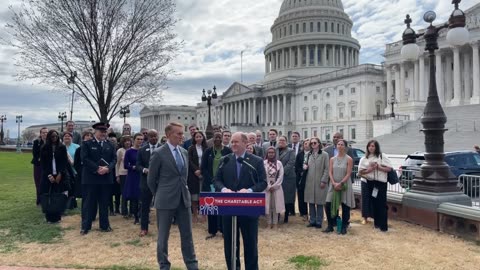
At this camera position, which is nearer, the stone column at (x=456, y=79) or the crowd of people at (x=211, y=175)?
the crowd of people at (x=211, y=175)

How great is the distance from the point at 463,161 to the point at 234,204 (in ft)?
41.8

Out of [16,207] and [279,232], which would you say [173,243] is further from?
[16,207]

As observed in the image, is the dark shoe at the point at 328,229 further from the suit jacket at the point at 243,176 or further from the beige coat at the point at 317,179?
the suit jacket at the point at 243,176

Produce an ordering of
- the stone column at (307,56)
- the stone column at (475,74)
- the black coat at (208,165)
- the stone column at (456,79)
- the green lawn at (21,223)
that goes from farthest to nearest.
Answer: the stone column at (307,56)
the stone column at (456,79)
the stone column at (475,74)
the black coat at (208,165)
the green lawn at (21,223)

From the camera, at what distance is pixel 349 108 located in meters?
80.9

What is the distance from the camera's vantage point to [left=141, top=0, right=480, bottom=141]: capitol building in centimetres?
5981

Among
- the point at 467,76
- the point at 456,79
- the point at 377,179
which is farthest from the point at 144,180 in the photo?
the point at 467,76

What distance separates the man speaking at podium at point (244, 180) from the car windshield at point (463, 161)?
11499 millimetres

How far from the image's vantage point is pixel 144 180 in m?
9.30

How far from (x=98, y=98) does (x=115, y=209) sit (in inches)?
375

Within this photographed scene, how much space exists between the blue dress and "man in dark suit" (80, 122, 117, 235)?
53 centimetres

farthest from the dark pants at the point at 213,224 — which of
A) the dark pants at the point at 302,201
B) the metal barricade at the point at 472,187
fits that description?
the metal barricade at the point at 472,187

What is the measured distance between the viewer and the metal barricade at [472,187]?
9.81m

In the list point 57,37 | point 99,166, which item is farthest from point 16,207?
point 57,37
